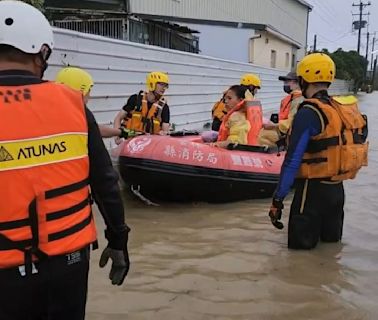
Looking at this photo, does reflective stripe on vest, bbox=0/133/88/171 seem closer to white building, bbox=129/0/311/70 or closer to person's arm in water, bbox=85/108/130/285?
person's arm in water, bbox=85/108/130/285

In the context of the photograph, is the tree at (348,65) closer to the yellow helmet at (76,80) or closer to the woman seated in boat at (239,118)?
the woman seated in boat at (239,118)

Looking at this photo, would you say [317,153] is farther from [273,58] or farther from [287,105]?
[273,58]

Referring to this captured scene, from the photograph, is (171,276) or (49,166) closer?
(49,166)

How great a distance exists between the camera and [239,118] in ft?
22.0

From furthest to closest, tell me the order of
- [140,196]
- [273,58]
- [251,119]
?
[273,58] < [251,119] < [140,196]

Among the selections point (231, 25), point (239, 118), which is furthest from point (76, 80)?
point (231, 25)

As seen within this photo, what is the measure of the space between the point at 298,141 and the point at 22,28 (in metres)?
2.81

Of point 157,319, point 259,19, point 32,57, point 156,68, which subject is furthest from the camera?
point 259,19

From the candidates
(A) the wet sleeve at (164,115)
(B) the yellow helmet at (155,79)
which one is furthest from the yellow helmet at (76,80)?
(A) the wet sleeve at (164,115)

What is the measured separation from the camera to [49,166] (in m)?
1.79

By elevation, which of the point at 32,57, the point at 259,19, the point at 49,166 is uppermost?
the point at 259,19

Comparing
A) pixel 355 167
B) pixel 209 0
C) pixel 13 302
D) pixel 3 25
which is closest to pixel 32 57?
pixel 3 25

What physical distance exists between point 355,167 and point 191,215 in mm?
2244

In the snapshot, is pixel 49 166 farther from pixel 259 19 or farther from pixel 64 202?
pixel 259 19
